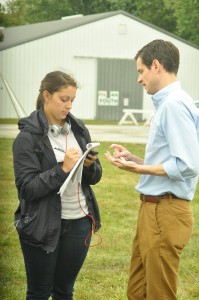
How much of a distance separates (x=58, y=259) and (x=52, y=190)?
39 centimetres

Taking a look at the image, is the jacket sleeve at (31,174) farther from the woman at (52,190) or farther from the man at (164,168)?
the man at (164,168)

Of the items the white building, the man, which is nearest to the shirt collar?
the man

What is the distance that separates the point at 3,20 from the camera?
1747 millimetres

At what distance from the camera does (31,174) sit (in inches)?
115

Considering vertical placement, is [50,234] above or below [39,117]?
below

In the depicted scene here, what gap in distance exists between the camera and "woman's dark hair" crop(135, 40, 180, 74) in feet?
9.63

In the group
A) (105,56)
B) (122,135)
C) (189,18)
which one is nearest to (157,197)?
(122,135)

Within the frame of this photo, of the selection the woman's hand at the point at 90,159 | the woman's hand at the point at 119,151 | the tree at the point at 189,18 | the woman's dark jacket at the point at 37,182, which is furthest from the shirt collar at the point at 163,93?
the tree at the point at 189,18

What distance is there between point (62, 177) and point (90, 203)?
30 cm

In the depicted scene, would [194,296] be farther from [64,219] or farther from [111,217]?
[111,217]

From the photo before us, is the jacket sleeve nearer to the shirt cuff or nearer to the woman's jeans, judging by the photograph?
the woman's jeans

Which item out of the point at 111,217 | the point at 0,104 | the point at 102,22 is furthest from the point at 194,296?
the point at 102,22

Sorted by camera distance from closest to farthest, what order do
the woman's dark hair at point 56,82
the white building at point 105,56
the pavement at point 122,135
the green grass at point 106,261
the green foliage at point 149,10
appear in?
the woman's dark hair at point 56,82
the green grass at point 106,261
the pavement at point 122,135
the white building at point 105,56
the green foliage at point 149,10

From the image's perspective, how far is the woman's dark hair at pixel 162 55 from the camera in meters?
2.94
